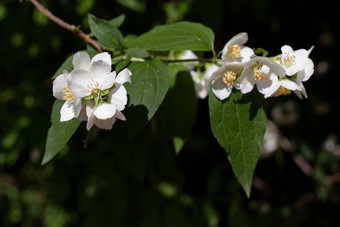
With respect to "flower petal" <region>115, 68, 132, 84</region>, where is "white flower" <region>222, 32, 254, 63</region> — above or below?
below

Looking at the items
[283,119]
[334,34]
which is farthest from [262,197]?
[334,34]

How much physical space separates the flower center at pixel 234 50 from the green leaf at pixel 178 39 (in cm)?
7

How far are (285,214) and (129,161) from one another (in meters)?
2.01

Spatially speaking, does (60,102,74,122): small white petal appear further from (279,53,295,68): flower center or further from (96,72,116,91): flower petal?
(279,53,295,68): flower center

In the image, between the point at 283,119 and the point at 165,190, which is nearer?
the point at 165,190

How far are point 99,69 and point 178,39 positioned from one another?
335 mm

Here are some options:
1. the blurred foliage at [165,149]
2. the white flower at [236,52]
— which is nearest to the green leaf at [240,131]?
the white flower at [236,52]

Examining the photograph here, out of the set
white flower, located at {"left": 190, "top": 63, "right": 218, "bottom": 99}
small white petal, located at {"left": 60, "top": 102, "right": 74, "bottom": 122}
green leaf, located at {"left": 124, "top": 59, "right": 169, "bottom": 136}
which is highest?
green leaf, located at {"left": 124, "top": 59, "right": 169, "bottom": 136}

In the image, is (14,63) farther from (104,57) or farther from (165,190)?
(104,57)

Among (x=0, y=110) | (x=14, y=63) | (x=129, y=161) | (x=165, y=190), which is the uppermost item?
(x=129, y=161)

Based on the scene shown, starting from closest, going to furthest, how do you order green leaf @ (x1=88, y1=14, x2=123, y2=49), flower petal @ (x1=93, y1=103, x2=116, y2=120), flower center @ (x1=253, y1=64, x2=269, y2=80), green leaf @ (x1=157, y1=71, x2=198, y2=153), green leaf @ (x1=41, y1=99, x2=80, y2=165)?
flower petal @ (x1=93, y1=103, x2=116, y2=120), green leaf @ (x1=41, y1=99, x2=80, y2=165), flower center @ (x1=253, y1=64, x2=269, y2=80), green leaf @ (x1=88, y1=14, x2=123, y2=49), green leaf @ (x1=157, y1=71, x2=198, y2=153)

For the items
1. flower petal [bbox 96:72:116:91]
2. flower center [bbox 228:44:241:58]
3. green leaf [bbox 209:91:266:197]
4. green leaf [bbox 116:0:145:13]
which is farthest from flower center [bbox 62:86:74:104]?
green leaf [bbox 116:0:145:13]

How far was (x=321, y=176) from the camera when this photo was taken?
3004mm

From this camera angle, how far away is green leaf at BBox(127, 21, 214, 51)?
1.26 meters
